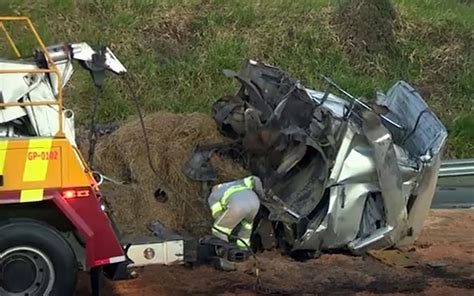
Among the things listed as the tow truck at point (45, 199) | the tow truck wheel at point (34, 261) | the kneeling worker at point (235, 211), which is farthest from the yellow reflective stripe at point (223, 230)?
the tow truck wheel at point (34, 261)

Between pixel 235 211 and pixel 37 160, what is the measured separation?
2.70 metres

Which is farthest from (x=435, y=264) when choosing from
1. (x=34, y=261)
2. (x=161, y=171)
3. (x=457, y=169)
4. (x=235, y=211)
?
(x=457, y=169)

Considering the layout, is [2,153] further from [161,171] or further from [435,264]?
[435,264]

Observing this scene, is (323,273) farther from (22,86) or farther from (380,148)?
(22,86)

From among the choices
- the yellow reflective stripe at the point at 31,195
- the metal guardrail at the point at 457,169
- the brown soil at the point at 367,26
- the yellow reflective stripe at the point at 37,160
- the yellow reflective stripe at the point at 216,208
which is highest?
the yellow reflective stripe at the point at 37,160

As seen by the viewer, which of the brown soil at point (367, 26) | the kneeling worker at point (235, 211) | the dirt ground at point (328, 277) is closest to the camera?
the dirt ground at point (328, 277)

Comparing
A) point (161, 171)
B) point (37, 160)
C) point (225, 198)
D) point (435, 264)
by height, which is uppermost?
point (37, 160)

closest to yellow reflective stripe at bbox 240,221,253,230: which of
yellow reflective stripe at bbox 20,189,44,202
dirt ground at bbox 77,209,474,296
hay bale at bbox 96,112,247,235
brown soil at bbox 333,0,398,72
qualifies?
dirt ground at bbox 77,209,474,296

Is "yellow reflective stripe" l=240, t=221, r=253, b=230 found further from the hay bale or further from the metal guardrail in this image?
the metal guardrail

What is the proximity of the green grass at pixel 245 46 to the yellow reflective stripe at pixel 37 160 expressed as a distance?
887 centimetres

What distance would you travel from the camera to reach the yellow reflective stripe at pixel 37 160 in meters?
7.22

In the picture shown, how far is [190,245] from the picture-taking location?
322 inches

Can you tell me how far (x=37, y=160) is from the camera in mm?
7234

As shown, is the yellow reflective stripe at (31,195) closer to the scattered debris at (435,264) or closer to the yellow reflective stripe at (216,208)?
the yellow reflective stripe at (216,208)
